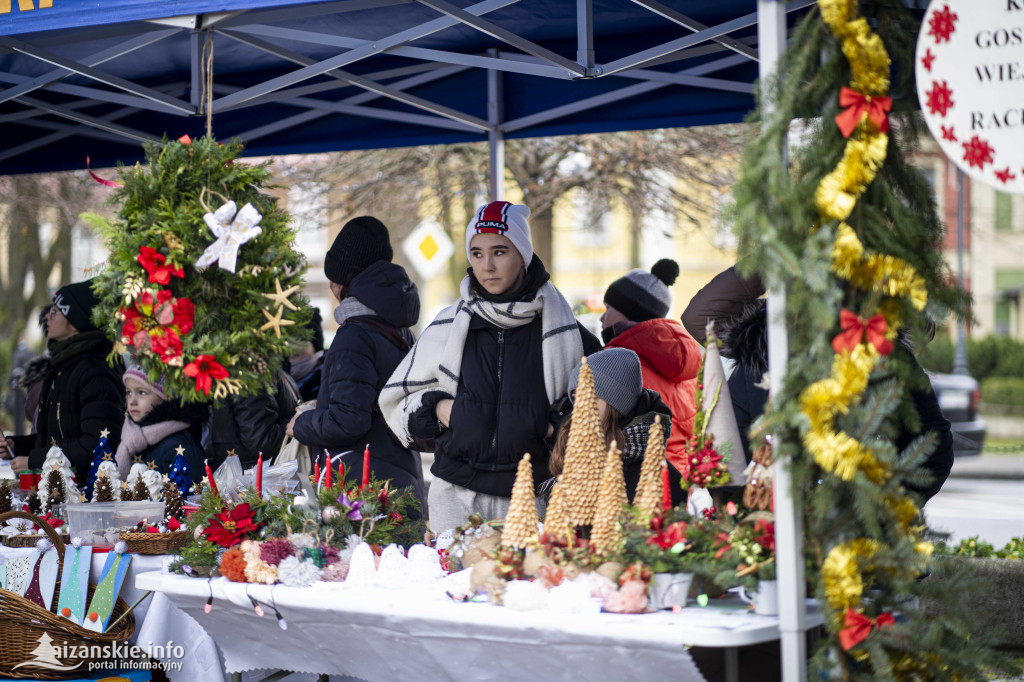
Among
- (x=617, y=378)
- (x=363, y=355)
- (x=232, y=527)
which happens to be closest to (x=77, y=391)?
(x=363, y=355)

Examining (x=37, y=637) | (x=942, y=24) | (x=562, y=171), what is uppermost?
(x=562, y=171)

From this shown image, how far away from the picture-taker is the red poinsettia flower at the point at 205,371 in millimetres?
3272

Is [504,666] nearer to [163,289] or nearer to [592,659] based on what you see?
[592,659]

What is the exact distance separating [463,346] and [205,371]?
0.84m

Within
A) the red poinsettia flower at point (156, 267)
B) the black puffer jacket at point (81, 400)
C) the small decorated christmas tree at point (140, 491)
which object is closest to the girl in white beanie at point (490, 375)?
the red poinsettia flower at point (156, 267)

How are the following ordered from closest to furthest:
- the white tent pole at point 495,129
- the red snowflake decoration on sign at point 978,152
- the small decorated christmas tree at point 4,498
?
the red snowflake decoration on sign at point 978,152
the small decorated christmas tree at point 4,498
the white tent pole at point 495,129

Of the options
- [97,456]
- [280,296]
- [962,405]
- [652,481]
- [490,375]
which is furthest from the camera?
[962,405]

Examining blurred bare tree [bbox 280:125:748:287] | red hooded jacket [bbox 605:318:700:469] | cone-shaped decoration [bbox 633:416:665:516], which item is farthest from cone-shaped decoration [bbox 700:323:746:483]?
blurred bare tree [bbox 280:125:748:287]

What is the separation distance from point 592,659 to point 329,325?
882 inches

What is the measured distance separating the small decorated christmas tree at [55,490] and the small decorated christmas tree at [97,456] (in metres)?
0.11

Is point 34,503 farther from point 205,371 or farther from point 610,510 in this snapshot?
point 610,510

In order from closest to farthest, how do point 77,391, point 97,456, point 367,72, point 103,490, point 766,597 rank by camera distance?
1. point 766,597
2. point 103,490
3. point 97,456
4. point 77,391
5. point 367,72

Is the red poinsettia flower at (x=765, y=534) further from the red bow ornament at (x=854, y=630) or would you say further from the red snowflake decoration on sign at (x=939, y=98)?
the red snowflake decoration on sign at (x=939, y=98)

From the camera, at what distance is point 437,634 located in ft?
8.77
